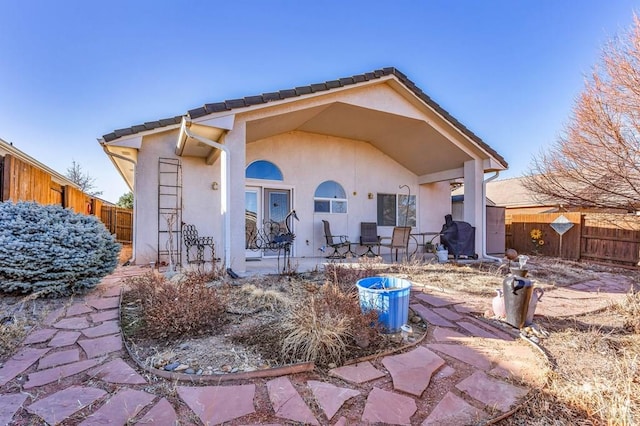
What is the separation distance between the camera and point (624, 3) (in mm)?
6883

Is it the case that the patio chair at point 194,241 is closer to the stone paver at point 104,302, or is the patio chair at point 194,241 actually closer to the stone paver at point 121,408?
the stone paver at point 104,302

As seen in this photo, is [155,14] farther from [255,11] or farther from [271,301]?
[271,301]

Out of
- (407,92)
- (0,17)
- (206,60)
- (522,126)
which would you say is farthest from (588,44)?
(0,17)

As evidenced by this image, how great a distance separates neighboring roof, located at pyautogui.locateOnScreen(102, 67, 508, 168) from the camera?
5.11m

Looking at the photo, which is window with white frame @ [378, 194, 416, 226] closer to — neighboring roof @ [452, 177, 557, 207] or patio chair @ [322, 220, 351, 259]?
patio chair @ [322, 220, 351, 259]

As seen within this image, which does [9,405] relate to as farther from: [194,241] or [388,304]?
[194,241]

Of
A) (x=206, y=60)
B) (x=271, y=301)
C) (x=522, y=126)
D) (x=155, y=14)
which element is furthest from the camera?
(x=522, y=126)

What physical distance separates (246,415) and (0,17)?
8859 mm

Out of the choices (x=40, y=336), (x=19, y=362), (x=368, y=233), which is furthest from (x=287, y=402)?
(x=368, y=233)

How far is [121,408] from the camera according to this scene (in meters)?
1.74

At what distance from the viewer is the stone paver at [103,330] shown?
9.27 ft

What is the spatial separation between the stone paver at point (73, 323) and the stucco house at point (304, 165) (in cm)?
229

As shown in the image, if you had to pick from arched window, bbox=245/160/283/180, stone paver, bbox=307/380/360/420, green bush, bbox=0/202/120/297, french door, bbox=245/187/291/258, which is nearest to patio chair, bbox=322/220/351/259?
french door, bbox=245/187/291/258

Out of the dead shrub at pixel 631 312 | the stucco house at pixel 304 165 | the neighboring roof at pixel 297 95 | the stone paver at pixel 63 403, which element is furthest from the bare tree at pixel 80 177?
the dead shrub at pixel 631 312
